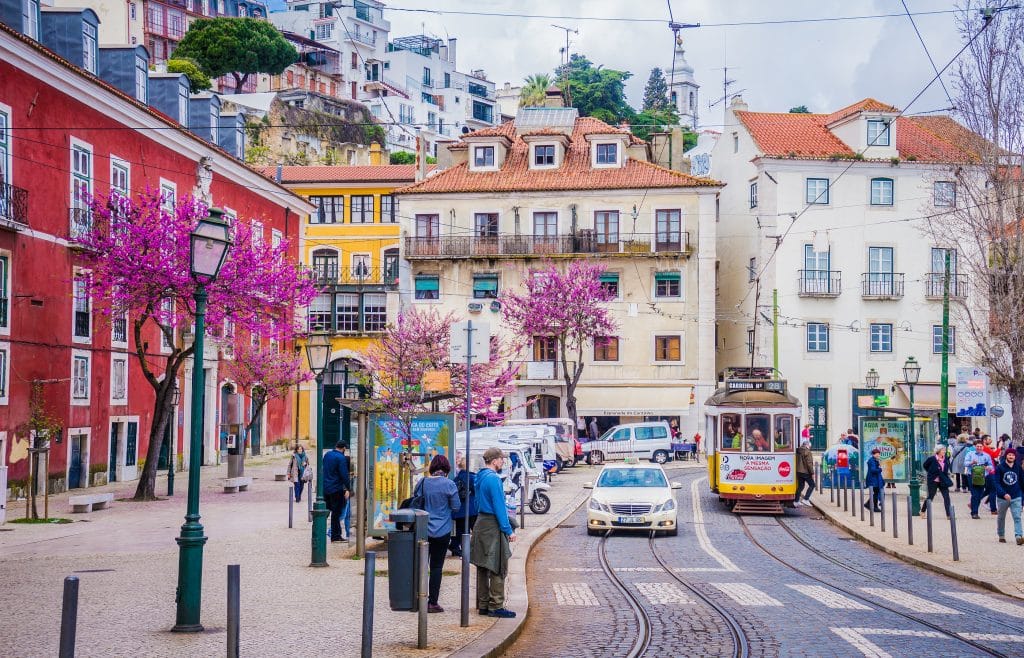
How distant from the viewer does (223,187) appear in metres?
45.9

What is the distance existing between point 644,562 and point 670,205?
40246 mm

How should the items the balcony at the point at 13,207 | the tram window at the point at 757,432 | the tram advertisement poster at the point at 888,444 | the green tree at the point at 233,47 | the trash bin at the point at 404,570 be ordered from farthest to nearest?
the green tree at the point at 233,47 < the tram advertisement poster at the point at 888,444 < the balcony at the point at 13,207 < the tram window at the point at 757,432 < the trash bin at the point at 404,570

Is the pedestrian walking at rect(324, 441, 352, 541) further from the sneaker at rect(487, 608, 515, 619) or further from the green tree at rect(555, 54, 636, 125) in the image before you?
the green tree at rect(555, 54, 636, 125)

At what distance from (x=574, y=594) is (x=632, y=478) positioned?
32.4ft

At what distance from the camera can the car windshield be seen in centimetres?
2570

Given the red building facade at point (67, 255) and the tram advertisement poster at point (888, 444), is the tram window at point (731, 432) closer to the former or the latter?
the tram advertisement poster at point (888, 444)

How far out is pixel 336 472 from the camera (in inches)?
819

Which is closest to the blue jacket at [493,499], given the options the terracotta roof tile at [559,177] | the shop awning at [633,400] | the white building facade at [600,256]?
the white building facade at [600,256]

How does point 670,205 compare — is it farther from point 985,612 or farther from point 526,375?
point 985,612

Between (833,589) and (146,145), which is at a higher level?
(146,145)

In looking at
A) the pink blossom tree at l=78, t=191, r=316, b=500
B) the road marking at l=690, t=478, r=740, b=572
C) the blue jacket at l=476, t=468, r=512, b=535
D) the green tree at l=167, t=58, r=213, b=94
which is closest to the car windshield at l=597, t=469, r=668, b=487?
the road marking at l=690, t=478, r=740, b=572

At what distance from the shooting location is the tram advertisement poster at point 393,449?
734 inches

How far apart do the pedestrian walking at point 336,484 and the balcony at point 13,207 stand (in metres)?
13.0

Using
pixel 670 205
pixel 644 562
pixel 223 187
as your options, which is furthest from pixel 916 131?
pixel 644 562
